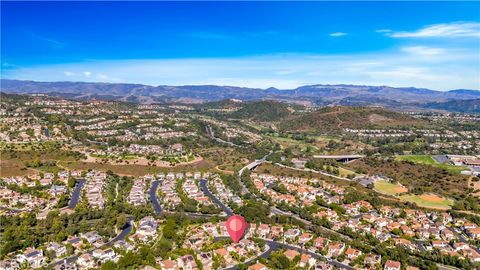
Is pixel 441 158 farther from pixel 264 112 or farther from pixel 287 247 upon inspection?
pixel 264 112

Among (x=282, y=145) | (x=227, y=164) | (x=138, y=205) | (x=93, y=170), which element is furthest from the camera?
(x=282, y=145)

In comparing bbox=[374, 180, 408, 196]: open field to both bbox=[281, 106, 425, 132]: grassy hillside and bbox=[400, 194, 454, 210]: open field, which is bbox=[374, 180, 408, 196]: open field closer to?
bbox=[400, 194, 454, 210]: open field

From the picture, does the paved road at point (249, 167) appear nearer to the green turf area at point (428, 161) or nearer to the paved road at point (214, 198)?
the paved road at point (214, 198)

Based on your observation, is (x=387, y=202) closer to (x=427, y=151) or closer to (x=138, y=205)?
(x=138, y=205)

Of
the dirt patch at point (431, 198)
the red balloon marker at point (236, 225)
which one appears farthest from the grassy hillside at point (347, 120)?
the red balloon marker at point (236, 225)

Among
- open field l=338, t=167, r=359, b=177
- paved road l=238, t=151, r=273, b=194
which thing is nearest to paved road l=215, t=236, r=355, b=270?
paved road l=238, t=151, r=273, b=194

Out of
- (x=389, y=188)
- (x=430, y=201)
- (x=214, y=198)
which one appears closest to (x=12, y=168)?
(x=214, y=198)

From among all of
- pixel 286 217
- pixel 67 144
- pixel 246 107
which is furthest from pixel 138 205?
pixel 246 107

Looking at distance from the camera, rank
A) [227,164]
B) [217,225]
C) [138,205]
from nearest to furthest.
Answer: [217,225], [138,205], [227,164]
